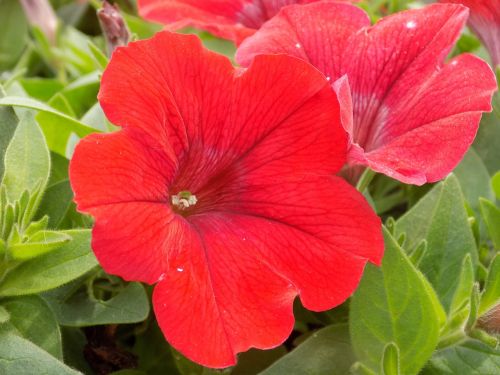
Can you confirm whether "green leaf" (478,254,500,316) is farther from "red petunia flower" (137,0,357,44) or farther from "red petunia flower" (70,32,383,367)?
"red petunia flower" (137,0,357,44)

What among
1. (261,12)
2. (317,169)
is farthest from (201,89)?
(261,12)

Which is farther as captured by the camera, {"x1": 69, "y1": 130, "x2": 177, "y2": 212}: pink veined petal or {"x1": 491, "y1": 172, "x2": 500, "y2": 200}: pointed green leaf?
{"x1": 491, "y1": 172, "x2": 500, "y2": 200}: pointed green leaf

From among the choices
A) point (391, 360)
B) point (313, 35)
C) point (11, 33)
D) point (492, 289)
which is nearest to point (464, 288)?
point (492, 289)

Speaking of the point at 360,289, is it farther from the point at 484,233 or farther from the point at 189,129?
the point at 484,233

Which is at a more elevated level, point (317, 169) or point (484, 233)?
point (317, 169)

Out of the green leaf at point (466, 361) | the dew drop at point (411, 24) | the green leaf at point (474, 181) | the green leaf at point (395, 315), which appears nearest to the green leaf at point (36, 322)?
the green leaf at point (395, 315)

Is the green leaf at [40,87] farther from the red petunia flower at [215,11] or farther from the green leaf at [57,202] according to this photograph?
the green leaf at [57,202]

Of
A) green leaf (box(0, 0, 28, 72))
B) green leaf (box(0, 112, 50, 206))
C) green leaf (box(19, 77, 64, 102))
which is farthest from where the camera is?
green leaf (box(0, 0, 28, 72))

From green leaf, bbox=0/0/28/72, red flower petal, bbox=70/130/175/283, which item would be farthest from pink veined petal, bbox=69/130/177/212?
green leaf, bbox=0/0/28/72
